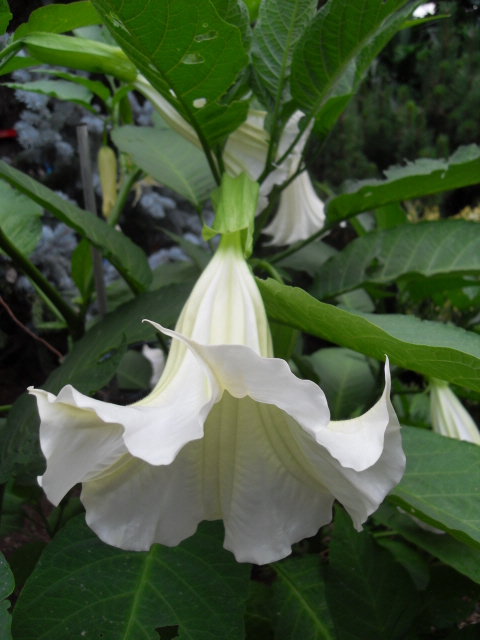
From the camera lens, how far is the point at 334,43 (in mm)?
562

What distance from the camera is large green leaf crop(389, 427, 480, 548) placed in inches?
21.3

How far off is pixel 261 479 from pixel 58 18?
54cm

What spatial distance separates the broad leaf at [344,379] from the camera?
41.6 inches

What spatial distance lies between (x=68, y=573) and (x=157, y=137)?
0.71 meters

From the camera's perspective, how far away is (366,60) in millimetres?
653

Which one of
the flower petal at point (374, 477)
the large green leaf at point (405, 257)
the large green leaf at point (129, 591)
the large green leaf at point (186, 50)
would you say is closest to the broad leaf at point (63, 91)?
the large green leaf at point (186, 50)

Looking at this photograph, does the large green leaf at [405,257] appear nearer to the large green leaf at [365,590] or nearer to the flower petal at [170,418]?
the large green leaf at [365,590]

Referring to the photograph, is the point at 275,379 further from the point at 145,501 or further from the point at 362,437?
the point at 145,501

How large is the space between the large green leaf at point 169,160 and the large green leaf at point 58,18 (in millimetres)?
235

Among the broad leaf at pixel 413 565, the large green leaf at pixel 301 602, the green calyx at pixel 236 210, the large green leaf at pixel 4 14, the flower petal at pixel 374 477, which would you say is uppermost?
the large green leaf at pixel 4 14

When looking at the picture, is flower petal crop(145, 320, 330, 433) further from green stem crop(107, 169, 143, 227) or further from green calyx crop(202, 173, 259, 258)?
green stem crop(107, 169, 143, 227)

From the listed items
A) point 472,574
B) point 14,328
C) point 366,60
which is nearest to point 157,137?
point 366,60

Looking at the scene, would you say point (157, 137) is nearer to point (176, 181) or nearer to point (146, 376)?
point (176, 181)

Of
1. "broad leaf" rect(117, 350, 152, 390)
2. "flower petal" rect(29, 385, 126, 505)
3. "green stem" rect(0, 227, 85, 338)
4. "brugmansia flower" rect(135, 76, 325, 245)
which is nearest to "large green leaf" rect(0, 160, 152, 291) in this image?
"green stem" rect(0, 227, 85, 338)
